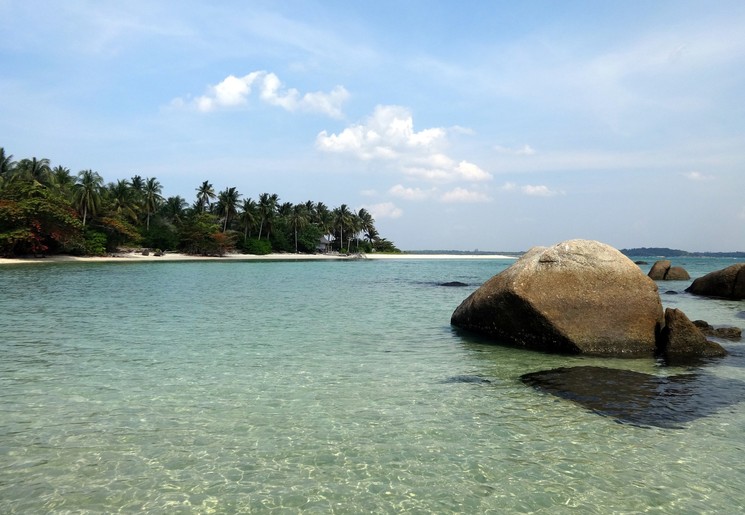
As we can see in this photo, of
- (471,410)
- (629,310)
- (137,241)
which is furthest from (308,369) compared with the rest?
(137,241)

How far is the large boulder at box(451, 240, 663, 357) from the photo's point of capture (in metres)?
11.7

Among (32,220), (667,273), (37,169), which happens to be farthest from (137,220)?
(667,273)

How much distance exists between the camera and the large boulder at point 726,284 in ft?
86.5

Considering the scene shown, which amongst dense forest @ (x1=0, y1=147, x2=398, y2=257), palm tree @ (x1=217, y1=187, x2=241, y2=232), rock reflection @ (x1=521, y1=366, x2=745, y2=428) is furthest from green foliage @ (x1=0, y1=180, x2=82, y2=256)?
rock reflection @ (x1=521, y1=366, x2=745, y2=428)

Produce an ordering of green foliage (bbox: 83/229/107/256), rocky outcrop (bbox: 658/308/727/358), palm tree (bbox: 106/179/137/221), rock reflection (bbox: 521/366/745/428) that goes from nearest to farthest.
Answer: rock reflection (bbox: 521/366/745/428) → rocky outcrop (bbox: 658/308/727/358) → green foliage (bbox: 83/229/107/256) → palm tree (bbox: 106/179/137/221)

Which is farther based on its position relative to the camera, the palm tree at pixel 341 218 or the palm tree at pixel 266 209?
the palm tree at pixel 341 218

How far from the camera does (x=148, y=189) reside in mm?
80188

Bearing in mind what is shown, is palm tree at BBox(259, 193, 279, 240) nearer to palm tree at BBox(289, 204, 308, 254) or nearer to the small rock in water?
palm tree at BBox(289, 204, 308, 254)

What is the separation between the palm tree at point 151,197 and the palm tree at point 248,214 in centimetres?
1488

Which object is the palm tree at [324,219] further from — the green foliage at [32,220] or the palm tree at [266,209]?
the green foliage at [32,220]

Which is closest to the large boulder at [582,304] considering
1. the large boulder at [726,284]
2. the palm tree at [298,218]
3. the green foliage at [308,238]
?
the large boulder at [726,284]

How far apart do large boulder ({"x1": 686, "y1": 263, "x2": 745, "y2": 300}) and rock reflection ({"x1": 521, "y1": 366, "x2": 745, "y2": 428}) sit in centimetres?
2146

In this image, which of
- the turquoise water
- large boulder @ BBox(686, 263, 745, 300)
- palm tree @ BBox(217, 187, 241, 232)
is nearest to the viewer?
the turquoise water

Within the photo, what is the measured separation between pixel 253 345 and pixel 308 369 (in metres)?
3.01
